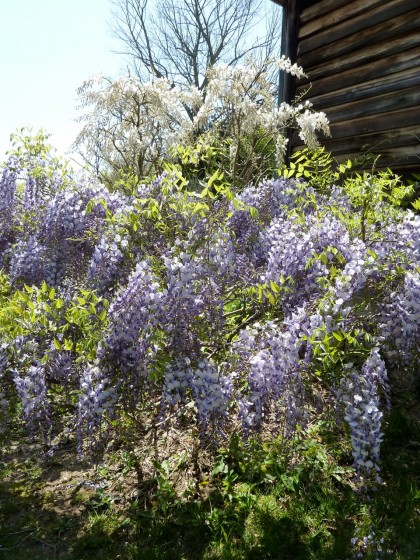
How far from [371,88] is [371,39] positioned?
554 millimetres

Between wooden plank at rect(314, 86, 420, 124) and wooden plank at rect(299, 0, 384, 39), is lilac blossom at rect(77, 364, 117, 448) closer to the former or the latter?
wooden plank at rect(314, 86, 420, 124)

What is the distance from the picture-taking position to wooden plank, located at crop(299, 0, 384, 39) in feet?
20.0

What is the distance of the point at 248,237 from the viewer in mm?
4137

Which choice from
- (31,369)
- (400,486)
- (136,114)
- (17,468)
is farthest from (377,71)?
(17,468)

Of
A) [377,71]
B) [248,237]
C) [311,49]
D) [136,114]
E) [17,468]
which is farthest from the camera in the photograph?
[136,114]

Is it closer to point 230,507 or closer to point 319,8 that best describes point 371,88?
point 319,8

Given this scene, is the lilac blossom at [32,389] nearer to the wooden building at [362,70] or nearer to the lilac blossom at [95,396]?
the lilac blossom at [95,396]

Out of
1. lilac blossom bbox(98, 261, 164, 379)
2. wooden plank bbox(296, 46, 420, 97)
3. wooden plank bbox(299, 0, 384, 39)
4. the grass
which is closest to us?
lilac blossom bbox(98, 261, 164, 379)

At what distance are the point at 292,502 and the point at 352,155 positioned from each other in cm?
409

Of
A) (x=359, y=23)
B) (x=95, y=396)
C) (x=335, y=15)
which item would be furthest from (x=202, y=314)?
(x=335, y=15)

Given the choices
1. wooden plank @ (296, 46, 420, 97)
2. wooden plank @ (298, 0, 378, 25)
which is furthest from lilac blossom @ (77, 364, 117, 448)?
wooden plank @ (298, 0, 378, 25)

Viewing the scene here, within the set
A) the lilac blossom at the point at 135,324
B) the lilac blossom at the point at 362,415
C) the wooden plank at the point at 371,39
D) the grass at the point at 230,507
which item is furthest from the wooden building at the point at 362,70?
the lilac blossom at the point at 135,324

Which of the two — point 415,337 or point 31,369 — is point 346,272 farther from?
point 31,369

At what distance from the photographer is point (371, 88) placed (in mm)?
5949
